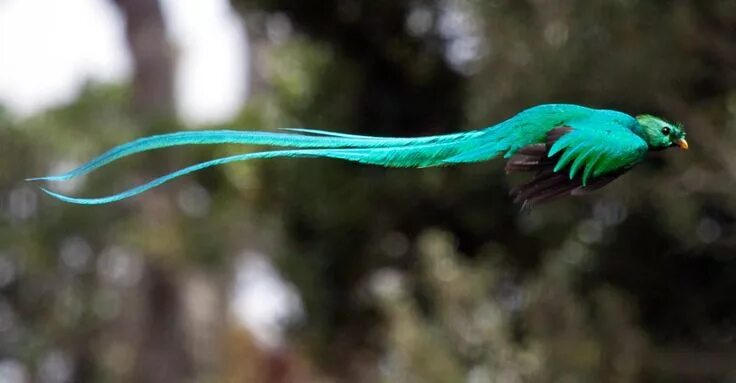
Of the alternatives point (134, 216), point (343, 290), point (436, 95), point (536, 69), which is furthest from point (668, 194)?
point (134, 216)

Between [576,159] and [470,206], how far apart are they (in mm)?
3236

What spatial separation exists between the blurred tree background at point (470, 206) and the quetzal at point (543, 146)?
7.53ft

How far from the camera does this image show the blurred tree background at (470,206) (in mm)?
3287

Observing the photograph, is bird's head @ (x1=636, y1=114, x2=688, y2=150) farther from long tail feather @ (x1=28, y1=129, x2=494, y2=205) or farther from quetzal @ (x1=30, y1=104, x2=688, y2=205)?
long tail feather @ (x1=28, y1=129, x2=494, y2=205)

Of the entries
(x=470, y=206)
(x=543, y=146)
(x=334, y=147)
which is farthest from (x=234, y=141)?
(x=470, y=206)

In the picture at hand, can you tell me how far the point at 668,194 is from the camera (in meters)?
3.30

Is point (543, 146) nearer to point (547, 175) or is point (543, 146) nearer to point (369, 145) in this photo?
point (547, 175)

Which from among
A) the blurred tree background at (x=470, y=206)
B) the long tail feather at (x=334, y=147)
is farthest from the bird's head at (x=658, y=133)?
the blurred tree background at (x=470, y=206)

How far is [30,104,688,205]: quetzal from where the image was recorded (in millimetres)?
757

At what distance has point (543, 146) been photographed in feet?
2.63

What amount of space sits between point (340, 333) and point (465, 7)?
1624mm

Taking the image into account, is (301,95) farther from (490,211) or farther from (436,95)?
(490,211)

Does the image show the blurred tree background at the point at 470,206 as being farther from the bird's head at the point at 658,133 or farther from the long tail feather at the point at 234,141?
the long tail feather at the point at 234,141

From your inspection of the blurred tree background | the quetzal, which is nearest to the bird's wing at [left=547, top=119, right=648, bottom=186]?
the quetzal
